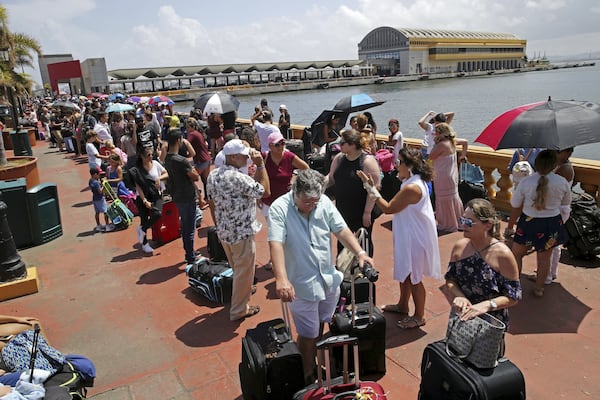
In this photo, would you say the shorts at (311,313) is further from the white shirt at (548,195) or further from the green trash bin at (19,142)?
the green trash bin at (19,142)

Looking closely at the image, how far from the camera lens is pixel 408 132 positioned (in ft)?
78.0

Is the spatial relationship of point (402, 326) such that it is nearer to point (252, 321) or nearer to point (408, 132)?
point (252, 321)

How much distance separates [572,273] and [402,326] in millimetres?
2249

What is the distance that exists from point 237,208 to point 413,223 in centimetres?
155

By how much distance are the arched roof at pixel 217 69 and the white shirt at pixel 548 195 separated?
77663 millimetres

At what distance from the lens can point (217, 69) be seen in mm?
89375

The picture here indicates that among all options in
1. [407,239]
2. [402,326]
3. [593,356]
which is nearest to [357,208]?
[407,239]

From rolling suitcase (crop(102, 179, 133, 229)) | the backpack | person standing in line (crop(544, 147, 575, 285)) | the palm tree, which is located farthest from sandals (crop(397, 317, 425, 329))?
the palm tree

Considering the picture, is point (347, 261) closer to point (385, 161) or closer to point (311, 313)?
Result: point (311, 313)

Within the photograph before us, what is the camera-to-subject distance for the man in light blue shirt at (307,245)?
2908 millimetres

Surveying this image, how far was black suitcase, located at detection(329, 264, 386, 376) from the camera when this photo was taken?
3.24m

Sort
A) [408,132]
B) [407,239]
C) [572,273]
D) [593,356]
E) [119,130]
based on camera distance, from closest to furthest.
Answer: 1. [593,356]
2. [407,239]
3. [572,273]
4. [119,130]
5. [408,132]

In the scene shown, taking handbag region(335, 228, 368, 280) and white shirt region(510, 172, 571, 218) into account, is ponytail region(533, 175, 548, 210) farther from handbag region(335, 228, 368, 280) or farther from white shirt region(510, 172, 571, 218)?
handbag region(335, 228, 368, 280)

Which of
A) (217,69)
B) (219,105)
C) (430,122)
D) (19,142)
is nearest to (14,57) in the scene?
(19,142)
